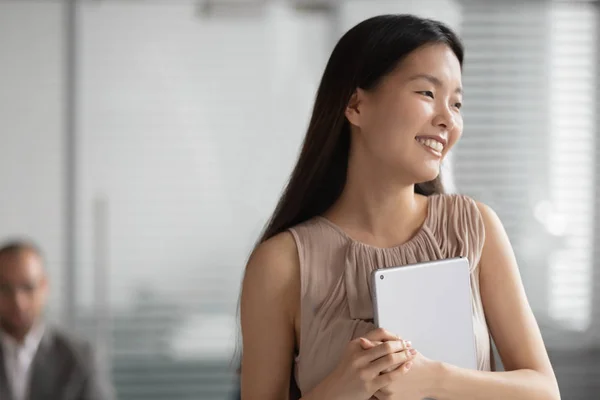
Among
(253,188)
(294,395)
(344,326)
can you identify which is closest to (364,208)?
(344,326)

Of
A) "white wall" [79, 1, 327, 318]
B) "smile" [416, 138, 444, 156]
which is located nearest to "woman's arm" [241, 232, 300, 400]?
"smile" [416, 138, 444, 156]

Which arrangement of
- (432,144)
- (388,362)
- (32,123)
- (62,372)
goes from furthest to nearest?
(32,123), (62,372), (432,144), (388,362)

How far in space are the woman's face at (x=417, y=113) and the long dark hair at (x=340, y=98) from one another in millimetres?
19

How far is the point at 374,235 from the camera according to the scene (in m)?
1.30

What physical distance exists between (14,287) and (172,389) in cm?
136

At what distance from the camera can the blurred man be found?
351 cm

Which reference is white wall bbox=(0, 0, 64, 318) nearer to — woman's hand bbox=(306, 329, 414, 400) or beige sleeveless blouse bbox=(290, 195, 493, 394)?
beige sleeveless blouse bbox=(290, 195, 493, 394)

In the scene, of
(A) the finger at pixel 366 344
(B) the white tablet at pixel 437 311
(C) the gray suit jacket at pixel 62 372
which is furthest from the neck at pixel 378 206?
(C) the gray suit jacket at pixel 62 372

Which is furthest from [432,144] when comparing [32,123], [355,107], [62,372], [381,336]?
[32,123]

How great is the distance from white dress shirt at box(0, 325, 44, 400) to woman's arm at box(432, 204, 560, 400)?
8.57ft

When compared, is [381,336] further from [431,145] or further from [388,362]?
[431,145]

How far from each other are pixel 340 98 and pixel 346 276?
0.24 meters

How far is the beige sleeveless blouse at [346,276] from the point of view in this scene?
1.25 m

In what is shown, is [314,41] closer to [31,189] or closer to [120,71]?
[120,71]
